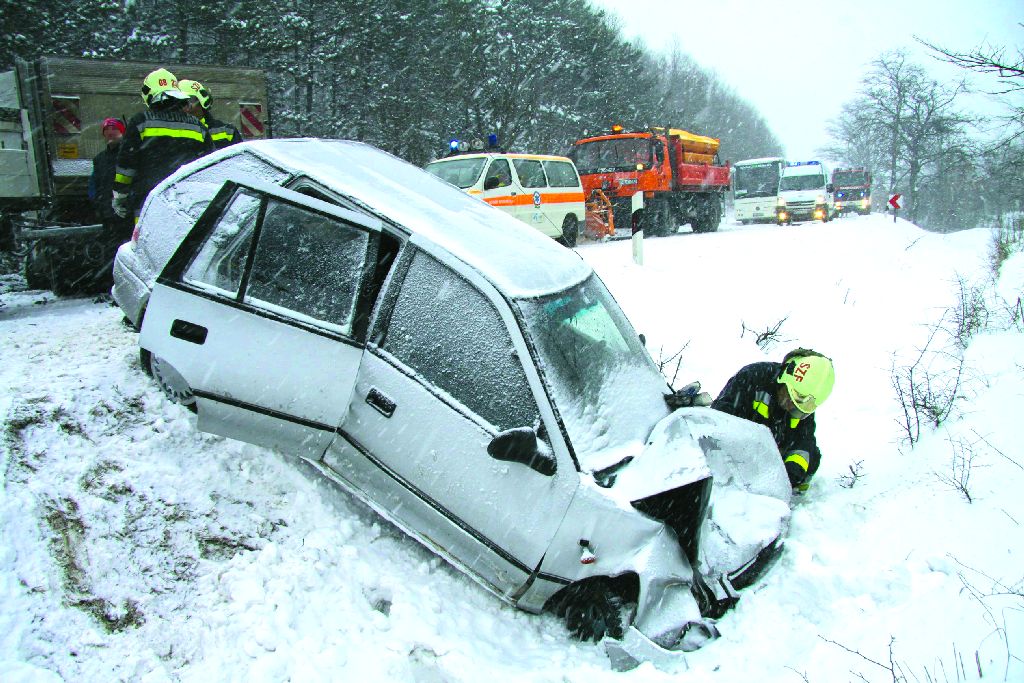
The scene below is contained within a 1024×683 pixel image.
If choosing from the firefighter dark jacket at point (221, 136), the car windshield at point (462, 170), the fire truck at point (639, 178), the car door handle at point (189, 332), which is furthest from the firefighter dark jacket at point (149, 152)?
the fire truck at point (639, 178)

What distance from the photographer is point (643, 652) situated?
3.02 m

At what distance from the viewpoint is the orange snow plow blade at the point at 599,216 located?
669 inches

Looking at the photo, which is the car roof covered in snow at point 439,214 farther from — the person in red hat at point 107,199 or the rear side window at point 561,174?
the rear side window at point 561,174

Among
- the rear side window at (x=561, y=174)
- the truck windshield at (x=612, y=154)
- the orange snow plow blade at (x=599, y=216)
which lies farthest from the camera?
the truck windshield at (x=612, y=154)

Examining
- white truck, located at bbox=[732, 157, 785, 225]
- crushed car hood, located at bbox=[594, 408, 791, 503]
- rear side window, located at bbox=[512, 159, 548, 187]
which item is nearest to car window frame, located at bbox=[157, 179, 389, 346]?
crushed car hood, located at bbox=[594, 408, 791, 503]

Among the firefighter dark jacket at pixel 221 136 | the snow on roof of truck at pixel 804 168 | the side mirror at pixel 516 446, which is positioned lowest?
the side mirror at pixel 516 446

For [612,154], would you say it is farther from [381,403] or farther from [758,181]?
[381,403]

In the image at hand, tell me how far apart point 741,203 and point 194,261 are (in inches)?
1010

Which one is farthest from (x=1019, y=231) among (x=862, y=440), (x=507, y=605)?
(x=507, y=605)

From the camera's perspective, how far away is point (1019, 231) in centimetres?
1667

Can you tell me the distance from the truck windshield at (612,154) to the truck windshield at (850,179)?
22362mm

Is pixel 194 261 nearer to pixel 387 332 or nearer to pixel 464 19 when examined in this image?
pixel 387 332

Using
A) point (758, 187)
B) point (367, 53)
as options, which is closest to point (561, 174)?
point (367, 53)

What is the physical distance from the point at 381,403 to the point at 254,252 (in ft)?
3.32
